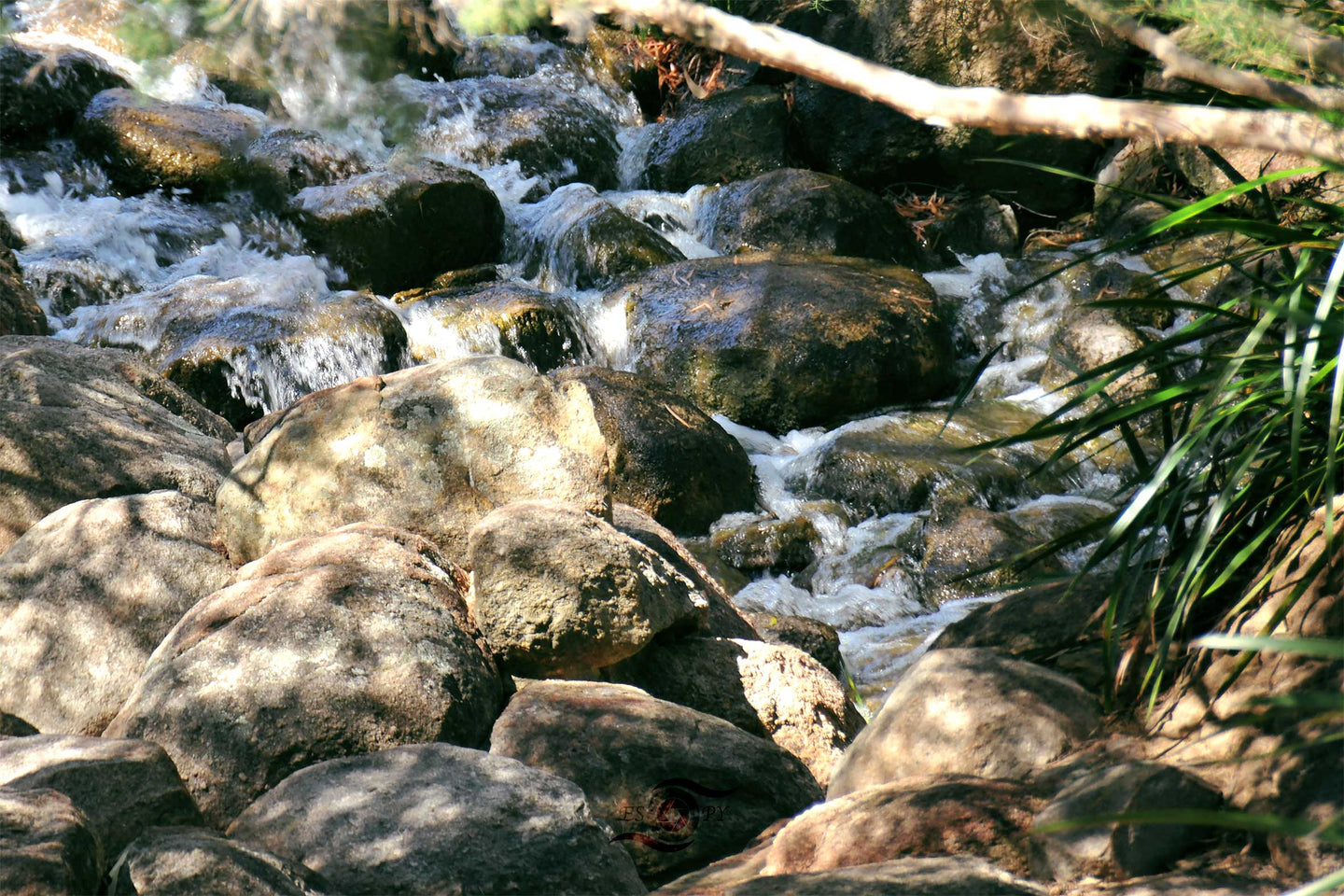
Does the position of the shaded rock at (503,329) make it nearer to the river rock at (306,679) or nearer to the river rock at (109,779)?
the river rock at (306,679)

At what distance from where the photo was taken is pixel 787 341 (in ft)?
30.0

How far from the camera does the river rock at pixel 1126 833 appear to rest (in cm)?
216

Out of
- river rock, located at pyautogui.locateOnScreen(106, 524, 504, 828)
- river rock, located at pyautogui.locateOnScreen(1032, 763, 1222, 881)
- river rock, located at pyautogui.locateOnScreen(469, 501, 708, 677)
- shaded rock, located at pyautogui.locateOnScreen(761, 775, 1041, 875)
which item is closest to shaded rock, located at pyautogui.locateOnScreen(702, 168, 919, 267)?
river rock, located at pyautogui.locateOnScreen(469, 501, 708, 677)

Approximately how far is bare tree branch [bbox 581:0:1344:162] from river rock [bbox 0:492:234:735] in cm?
293

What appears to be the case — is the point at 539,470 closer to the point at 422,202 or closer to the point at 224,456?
the point at 224,456

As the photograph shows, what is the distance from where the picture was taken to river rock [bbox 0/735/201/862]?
2.71 m

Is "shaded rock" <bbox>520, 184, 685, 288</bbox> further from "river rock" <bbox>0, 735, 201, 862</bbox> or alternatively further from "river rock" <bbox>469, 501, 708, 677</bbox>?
"river rock" <bbox>0, 735, 201, 862</bbox>

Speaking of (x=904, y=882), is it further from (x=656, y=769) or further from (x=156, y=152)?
(x=156, y=152)

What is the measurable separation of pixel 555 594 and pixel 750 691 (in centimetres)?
94

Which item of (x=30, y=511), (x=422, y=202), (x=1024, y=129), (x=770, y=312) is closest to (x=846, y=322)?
(x=770, y=312)

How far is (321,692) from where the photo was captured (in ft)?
10.9

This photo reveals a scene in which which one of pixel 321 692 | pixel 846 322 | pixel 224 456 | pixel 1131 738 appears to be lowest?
pixel 846 322

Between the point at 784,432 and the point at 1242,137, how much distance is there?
24.3 feet

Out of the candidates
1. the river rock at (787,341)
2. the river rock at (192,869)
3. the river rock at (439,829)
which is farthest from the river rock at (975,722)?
the river rock at (787,341)
